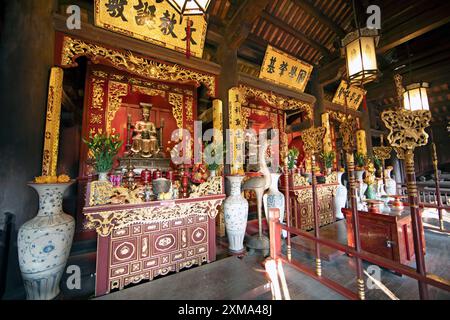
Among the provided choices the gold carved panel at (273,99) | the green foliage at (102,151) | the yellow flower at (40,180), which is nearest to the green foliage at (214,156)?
the green foliage at (102,151)

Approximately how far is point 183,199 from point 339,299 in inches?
78.1

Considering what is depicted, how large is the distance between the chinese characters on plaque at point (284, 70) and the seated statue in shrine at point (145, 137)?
10.5ft

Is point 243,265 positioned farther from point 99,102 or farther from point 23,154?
point 99,102

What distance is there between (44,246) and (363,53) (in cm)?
467

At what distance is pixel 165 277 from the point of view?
7.02 feet

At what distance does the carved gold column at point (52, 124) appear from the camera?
2182 millimetres

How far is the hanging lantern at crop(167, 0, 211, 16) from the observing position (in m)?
1.84

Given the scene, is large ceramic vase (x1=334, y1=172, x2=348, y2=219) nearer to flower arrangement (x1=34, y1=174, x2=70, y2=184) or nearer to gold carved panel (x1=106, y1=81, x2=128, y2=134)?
flower arrangement (x1=34, y1=174, x2=70, y2=184)

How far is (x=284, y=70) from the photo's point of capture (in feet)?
15.5

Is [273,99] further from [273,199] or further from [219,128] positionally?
[273,199]

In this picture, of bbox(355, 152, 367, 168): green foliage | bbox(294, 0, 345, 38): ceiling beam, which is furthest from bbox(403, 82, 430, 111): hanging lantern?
bbox(294, 0, 345, 38): ceiling beam

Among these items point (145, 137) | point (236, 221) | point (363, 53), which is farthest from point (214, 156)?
point (363, 53)
